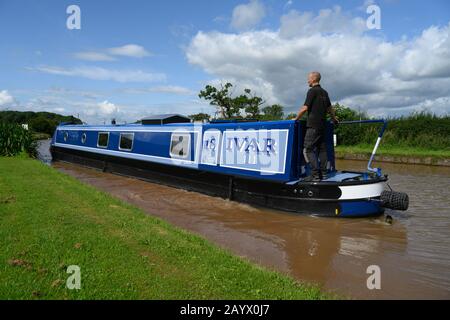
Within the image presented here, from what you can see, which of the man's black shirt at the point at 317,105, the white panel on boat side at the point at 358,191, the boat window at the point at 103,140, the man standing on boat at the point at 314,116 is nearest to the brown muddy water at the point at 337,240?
the white panel on boat side at the point at 358,191

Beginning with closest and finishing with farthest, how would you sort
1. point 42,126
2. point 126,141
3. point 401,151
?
point 126,141, point 401,151, point 42,126

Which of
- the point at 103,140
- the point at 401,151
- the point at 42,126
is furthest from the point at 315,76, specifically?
the point at 42,126

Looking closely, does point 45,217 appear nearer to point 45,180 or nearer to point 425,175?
point 45,180

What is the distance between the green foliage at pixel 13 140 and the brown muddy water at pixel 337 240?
932cm

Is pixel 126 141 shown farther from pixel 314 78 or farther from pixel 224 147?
pixel 314 78

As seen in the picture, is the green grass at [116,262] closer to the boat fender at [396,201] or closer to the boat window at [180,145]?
the boat fender at [396,201]

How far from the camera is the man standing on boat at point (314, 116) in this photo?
22.9 ft

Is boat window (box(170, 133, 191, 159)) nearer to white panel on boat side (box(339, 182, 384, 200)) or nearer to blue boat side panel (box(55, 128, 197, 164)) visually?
blue boat side panel (box(55, 128, 197, 164))

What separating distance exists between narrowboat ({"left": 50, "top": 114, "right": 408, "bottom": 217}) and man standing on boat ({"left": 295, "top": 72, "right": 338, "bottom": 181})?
331mm

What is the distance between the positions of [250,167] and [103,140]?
7979 millimetres

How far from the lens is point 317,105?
22.9ft

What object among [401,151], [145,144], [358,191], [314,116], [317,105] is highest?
[317,105]

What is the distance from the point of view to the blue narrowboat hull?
7.05 m

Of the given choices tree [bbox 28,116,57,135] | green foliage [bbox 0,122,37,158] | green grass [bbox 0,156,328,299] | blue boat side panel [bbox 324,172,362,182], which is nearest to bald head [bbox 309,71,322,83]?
blue boat side panel [bbox 324,172,362,182]
